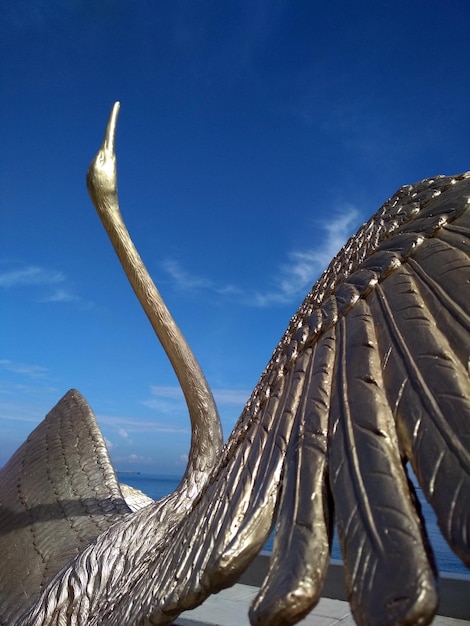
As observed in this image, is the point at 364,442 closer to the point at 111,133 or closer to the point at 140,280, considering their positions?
the point at 140,280

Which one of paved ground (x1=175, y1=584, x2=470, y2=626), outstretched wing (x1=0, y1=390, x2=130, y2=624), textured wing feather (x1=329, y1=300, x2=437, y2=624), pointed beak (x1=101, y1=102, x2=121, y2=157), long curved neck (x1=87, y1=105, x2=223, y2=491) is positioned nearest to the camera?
textured wing feather (x1=329, y1=300, x2=437, y2=624)

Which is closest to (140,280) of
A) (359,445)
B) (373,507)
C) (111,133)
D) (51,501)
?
(111,133)

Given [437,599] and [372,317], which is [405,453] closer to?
[437,599]

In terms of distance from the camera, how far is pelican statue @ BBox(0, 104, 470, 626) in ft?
2.37

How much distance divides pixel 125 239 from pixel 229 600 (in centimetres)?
285

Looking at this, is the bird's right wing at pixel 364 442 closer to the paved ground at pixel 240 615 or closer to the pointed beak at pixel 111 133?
the pointed beak at pixel 111 133

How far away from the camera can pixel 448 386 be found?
34.0 inches

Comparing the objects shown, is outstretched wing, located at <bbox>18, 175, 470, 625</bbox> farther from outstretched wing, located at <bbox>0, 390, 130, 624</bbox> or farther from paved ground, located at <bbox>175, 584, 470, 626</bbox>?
paved ground, located at <bbox>175, 584, 470, 626</bbox>

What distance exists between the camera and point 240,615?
3893mm

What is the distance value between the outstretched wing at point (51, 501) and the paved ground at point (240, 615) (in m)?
1.55

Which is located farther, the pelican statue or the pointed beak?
the pointed beak

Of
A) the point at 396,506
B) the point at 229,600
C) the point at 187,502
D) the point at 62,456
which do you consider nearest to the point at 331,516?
the point at 396,506

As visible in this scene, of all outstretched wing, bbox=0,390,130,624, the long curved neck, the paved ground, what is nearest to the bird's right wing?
outstretched wing, bbox=0,390,130,624

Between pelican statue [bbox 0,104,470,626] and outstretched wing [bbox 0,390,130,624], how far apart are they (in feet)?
1.05
